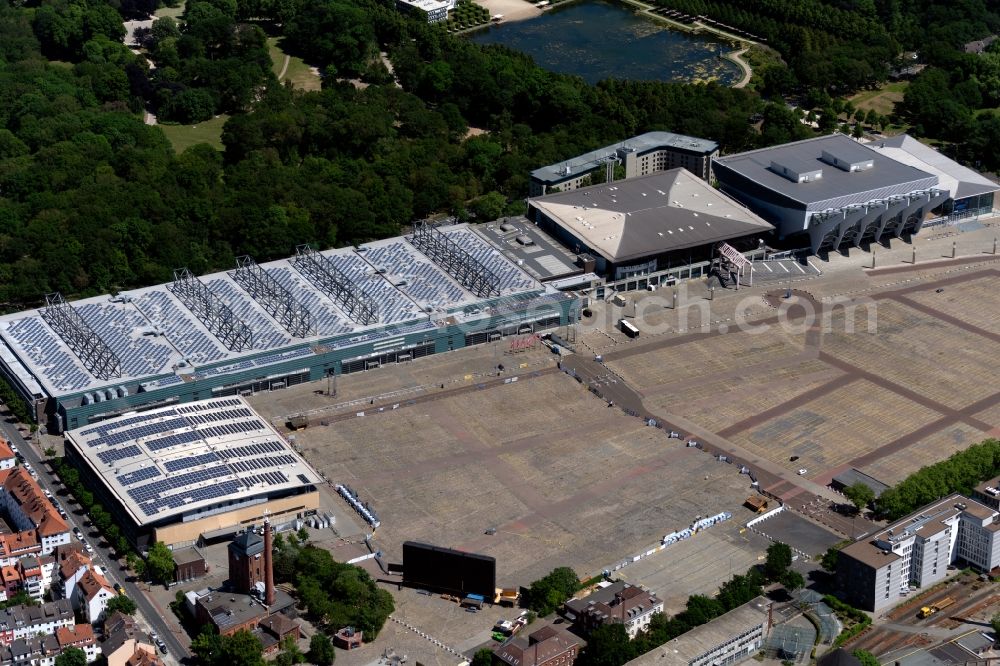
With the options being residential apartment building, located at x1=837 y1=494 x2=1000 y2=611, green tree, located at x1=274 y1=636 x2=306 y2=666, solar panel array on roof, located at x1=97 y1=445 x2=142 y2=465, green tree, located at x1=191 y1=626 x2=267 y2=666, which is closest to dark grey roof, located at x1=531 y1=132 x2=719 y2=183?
solar panel array on roof, located at x1=97 y1=445 x2=142 y2=465

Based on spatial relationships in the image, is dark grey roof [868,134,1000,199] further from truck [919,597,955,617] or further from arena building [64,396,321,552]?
arena building [64,396,321,552]

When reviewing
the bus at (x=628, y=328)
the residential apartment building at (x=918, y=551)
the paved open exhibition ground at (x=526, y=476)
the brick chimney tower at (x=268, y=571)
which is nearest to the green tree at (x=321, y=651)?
the brick chimney tower at (x=268, y=571)

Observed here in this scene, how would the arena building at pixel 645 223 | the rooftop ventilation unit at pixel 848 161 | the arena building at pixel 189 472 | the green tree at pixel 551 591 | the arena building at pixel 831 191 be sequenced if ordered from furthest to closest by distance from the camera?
1. the rooftop ventilation unit at pixel 848 161
2. the arena building at pixel 831 191
3. the arena building at pixel 645 223
4. the arena building at pixel 189 472
5. the green tree at pixel 551 591

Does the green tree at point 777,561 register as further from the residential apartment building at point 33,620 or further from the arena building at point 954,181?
the arena building at point 954,181

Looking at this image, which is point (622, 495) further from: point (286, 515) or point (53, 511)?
point (53, 511)

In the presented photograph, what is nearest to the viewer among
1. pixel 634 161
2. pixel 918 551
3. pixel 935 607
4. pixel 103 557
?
pixel 935 607

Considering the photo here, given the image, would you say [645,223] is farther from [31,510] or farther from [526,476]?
[31,510]

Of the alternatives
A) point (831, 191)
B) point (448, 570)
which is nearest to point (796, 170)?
point (831, 191)
